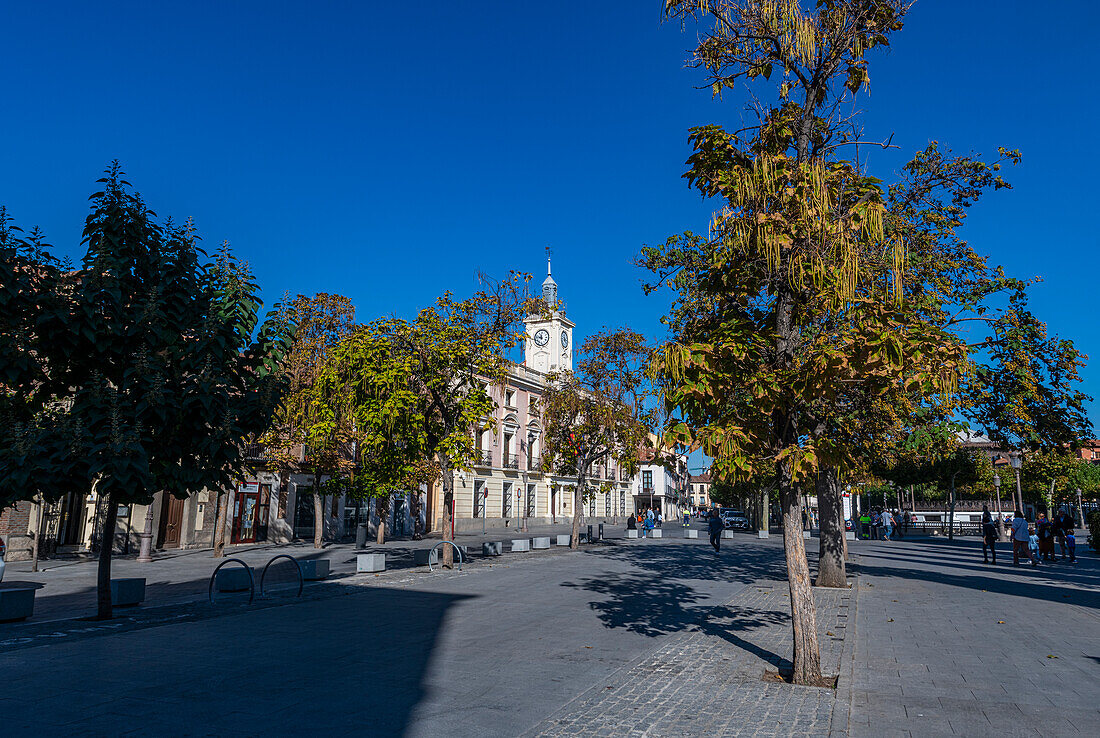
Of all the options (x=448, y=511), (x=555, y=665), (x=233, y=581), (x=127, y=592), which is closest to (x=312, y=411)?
(x=448, y=511)

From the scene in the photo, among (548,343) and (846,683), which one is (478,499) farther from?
(846,683)

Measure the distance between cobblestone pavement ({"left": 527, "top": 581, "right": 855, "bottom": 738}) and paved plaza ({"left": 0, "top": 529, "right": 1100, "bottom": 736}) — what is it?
0.09ft

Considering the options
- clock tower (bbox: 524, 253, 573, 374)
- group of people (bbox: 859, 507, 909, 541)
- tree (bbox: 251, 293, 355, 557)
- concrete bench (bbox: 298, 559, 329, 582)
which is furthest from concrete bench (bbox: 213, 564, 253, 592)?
clock tower (bbox: 524, 253, 573, 374)

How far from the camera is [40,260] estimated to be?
10.2 meters

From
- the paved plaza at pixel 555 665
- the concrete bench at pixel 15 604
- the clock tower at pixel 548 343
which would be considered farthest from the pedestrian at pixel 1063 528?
the clock tower at pixel 548 343

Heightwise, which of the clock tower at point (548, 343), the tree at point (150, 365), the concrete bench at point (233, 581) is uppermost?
the clock tower at point (548, 343)

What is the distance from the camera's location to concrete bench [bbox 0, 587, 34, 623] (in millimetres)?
10281

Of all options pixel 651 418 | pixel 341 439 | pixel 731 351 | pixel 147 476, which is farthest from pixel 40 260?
pixel 651 418

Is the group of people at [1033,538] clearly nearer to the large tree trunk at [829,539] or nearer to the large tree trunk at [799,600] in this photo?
the large tree trunk at [829,539]

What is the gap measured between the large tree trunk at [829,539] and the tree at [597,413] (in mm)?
12169

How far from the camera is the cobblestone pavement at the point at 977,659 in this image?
228 inches

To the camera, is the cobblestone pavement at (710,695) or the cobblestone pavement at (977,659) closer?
the cobblestone pavement at (710,695)

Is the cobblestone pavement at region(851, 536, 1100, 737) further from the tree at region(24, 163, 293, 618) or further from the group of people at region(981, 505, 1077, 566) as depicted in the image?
the tree at region(24, 163, 293, 618)

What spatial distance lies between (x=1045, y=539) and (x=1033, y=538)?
6.83 feet
